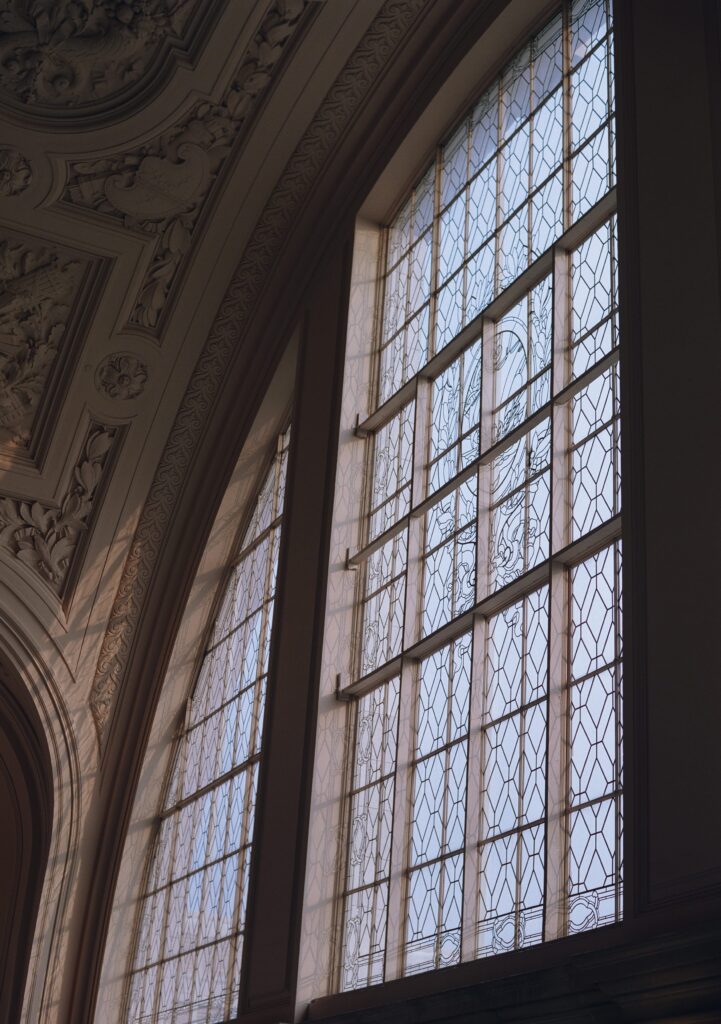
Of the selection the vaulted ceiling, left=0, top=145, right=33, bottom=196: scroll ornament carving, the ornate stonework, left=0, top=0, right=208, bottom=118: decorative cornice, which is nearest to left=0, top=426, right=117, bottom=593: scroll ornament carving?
the vaulted ceiling

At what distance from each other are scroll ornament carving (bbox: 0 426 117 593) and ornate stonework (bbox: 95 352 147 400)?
14.2 inches

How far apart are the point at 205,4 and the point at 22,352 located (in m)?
3.39

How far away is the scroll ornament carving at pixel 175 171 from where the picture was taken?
9.00 m

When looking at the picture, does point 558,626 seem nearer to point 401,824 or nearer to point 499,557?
point 499,557

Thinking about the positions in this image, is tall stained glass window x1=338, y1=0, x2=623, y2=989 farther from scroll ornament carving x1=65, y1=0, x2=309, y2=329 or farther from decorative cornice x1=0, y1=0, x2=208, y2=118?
decorative cornice x1=0, y1=0, x2=208, y2=118

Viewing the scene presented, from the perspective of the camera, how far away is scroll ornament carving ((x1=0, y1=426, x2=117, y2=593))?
1085cm

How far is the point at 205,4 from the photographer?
848cm

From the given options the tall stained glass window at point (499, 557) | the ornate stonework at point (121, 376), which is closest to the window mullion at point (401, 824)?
the tall stained glass window at point (499, 557)

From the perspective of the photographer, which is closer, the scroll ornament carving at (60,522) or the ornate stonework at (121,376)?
the ornate stonework at (121,376)

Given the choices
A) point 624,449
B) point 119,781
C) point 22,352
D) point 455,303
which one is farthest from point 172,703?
point 624,449

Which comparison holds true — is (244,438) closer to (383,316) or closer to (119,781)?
(383,316)

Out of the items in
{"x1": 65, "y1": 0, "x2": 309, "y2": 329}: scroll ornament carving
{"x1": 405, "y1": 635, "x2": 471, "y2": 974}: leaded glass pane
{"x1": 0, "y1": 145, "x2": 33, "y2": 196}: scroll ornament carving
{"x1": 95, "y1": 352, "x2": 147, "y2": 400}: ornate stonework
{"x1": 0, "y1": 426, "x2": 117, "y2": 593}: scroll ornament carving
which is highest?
{"x1": 65, "y1": 0, "x2": 309, "y2": 329}: scroll ornament carving

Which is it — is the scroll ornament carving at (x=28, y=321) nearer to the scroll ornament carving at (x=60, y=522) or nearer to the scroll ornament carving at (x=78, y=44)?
the scroll ornament carving at (x=60, y=522)

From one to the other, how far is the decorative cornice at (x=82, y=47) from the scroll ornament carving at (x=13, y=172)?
1.34 feet
